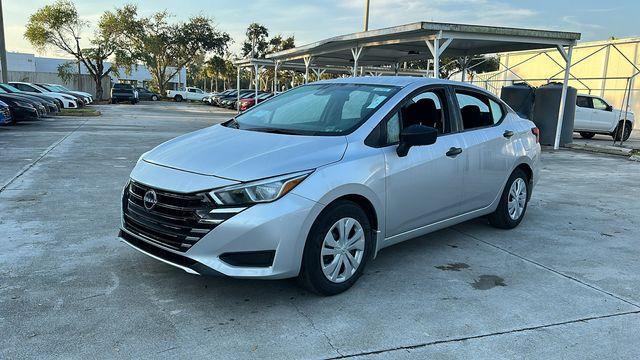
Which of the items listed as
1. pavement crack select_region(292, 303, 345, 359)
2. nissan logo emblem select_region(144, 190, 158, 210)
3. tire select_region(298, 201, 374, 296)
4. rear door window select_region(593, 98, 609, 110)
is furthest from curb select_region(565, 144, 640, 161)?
nissan logo emblem select_region(144, 190, 158, 210)

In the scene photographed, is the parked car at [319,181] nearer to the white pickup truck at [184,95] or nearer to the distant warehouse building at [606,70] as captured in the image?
the distant warehouse building at [606,70]

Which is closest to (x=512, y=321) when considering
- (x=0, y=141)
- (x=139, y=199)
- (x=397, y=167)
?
(x=397, y=167)

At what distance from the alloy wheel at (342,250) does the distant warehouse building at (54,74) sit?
46.9 metres

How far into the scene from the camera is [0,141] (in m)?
12.4

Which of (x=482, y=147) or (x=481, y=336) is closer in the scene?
(x=481, y=336)

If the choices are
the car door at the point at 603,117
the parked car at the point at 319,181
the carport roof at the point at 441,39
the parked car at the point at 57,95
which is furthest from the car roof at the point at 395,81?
the parked car at the point at 57,95

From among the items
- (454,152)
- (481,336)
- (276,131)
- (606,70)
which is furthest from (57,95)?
(606,70)

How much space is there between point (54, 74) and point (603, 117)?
150 ft

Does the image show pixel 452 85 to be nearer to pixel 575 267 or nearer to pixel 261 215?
pixel 575 267

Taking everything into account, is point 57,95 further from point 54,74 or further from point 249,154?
point 249,154

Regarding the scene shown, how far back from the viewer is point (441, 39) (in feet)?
45.4

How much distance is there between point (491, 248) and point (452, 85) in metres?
1.71

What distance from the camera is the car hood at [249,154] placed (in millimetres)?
3443

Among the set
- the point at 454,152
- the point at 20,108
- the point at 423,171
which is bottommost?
the point at 20,108
